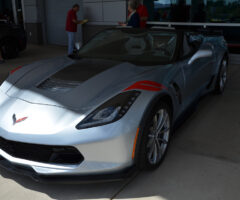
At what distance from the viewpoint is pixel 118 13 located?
1028cm

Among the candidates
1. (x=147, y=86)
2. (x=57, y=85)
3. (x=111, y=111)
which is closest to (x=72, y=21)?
(x=57, y=85)

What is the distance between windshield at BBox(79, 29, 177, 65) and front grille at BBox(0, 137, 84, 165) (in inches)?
57.4

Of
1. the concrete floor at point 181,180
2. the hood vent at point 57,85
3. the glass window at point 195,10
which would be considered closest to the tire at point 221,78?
the concrete floor at point 181,180

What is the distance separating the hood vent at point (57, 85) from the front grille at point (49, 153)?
64 centimetres

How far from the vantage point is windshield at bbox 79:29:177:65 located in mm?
3541

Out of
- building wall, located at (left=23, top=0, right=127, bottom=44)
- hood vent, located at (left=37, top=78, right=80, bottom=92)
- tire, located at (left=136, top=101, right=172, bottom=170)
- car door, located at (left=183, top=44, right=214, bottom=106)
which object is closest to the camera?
tire, located at (left=136, top=101, right=172, bottom=170)

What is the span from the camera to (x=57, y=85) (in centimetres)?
292

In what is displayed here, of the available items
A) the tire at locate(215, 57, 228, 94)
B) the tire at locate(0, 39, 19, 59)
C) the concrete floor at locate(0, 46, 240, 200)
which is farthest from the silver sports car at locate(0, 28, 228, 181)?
the tire at locate(0, 39, 19, 59)

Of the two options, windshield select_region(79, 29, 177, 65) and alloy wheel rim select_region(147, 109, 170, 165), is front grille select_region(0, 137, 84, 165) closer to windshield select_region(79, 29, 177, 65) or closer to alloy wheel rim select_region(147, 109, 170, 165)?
alloy wheel rim select_region(147, 109, 170, 165)

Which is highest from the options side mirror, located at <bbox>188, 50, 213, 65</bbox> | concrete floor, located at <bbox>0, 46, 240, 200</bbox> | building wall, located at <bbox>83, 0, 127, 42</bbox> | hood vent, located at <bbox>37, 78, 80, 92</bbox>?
building wall, located at <bbox>83, 0, 127, 42</bbox>

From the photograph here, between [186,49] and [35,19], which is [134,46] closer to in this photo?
[186,49]

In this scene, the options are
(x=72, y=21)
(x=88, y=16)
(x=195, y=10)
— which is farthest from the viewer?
(x=88, y=16)

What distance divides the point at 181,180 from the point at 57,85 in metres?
1.50

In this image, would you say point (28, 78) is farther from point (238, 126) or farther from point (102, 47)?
point (238, 126)
